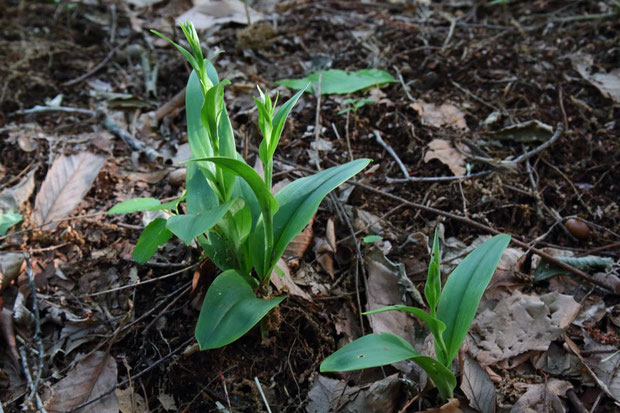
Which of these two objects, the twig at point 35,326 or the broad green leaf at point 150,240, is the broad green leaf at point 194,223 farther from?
the twig at point 35,326

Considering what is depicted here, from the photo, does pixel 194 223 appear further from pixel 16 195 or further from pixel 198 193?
pixel 16 195

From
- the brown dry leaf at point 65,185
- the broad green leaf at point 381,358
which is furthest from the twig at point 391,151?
the brown dry leaf at point 65,185

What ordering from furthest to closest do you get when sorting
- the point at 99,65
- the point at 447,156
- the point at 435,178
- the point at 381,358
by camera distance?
the point at 99,65
the point at 447,156
the point at 435,178
the point at 381,358

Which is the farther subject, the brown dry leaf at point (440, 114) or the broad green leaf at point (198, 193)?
the brown dry leaf at point (440, 114)

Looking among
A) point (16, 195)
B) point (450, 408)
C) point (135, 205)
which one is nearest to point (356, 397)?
point (450, 408)

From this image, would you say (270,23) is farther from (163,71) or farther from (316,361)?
(316,361)

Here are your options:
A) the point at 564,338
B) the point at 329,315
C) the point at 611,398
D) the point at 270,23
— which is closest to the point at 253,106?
the point at 270,23

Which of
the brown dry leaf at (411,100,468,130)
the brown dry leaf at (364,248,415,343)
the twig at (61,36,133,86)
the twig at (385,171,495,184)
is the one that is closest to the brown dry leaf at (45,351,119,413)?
the brown dry leaf at (364,248,415,343)
